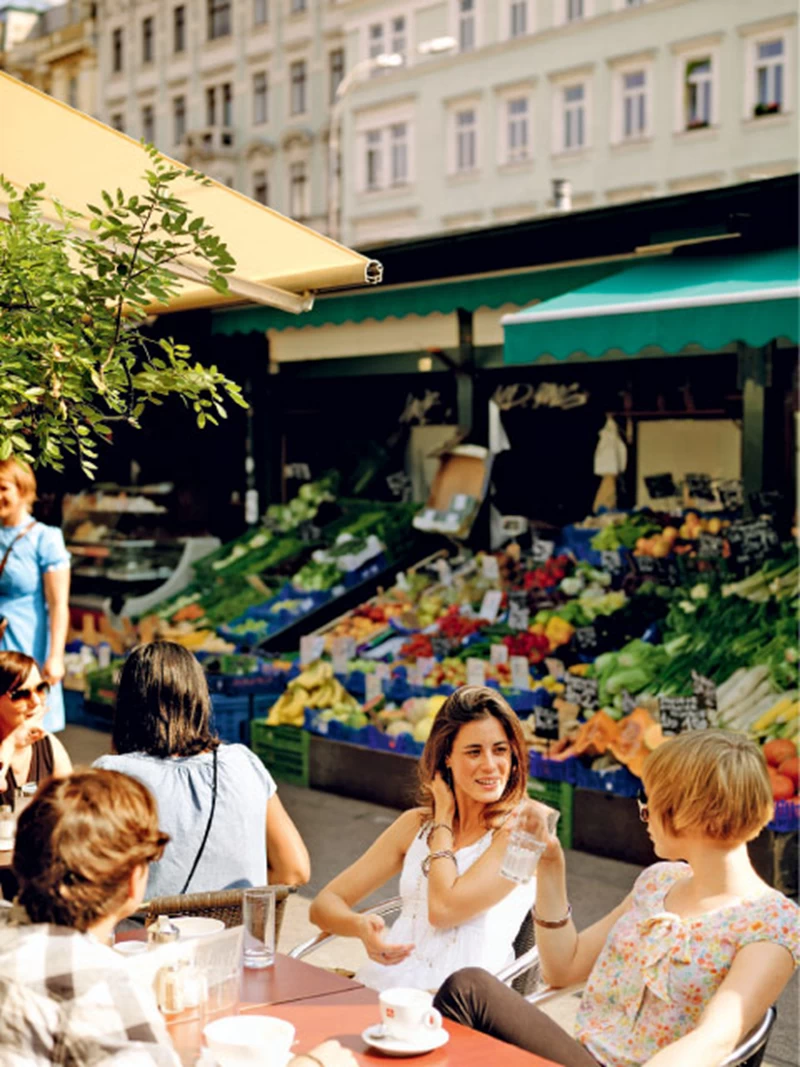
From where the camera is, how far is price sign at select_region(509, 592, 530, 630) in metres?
7.54

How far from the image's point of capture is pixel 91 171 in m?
3.97

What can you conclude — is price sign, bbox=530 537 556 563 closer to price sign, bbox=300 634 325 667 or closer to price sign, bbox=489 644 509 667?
price sign, bbox=489 644 509 667

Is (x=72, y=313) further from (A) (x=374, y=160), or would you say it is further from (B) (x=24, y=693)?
(A) (x=374, y=160)

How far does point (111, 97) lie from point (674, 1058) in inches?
1834

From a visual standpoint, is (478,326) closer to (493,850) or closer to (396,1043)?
(493,850)

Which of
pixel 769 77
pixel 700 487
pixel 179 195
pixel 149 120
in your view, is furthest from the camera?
pixel 149 120

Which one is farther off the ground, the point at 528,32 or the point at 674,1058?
the point at 528,32

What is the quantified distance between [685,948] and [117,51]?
47.1 m

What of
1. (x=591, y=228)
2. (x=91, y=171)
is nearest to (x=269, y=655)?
(x=591, y=228)

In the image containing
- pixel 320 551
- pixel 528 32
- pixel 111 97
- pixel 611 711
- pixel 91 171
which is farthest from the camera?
pixel 111 97

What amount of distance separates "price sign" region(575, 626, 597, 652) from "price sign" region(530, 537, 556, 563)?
120cm

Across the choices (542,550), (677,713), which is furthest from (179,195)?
(542,550)

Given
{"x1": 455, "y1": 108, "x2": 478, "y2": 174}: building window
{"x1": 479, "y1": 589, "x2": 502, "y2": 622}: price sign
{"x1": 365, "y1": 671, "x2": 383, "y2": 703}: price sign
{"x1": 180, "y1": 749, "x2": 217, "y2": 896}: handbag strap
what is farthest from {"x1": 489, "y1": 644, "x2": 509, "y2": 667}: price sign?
{"x1": 455, "y1": 108, "x2": 478, "y2": 174}: building window

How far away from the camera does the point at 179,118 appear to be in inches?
1686
